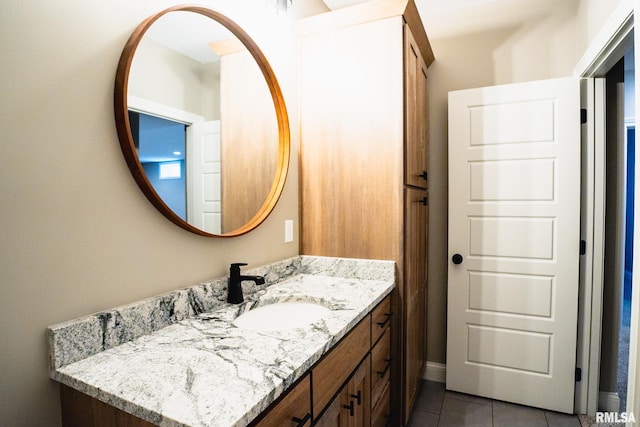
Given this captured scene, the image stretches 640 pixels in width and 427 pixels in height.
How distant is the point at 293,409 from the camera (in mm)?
808

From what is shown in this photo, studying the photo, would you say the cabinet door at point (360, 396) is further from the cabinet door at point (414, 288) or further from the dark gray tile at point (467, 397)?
the dark gray tile at point (467, 397)

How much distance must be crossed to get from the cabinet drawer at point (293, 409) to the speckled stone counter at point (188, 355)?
0.15 feet

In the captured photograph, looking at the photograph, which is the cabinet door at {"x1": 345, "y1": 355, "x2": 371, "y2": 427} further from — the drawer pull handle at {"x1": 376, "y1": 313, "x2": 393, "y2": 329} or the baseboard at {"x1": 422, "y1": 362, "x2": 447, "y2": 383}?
the baseboard at {"x1": 422, "y1": 362, "x2": 447, "y2": 383}

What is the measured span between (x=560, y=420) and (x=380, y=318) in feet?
4.67

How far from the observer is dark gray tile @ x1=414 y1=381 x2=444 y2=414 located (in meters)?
2.05

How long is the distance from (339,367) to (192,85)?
43.4 inches

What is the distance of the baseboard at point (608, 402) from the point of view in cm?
198

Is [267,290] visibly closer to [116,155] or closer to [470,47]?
[116,155]

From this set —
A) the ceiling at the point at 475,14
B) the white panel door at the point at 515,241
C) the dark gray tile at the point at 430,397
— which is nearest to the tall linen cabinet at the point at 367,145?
the dark gray tile at the point at 430,397

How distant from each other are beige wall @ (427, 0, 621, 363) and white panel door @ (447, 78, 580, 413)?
0.17 meters

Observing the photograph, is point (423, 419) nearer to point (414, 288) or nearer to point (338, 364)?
point (414, 288)

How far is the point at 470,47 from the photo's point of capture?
229cm

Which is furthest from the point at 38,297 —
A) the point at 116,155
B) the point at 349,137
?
the point at 349,137

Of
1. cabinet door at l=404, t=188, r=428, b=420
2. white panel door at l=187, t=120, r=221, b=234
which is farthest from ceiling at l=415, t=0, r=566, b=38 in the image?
white panel door at l=187, t=120, r=221, b=234
